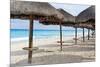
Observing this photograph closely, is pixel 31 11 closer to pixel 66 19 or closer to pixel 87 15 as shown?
pixel 66 19

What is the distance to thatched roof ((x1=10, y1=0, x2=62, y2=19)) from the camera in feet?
7.79

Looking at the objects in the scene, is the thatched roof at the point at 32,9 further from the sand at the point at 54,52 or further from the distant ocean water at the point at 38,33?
the sand at the point at 54,52

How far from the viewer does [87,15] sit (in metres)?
2.67

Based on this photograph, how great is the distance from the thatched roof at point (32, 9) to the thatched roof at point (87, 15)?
0.26 meters

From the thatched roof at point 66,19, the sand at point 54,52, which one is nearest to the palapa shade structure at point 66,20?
the thatched roof at point 66,19

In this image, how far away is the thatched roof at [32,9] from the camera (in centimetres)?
237

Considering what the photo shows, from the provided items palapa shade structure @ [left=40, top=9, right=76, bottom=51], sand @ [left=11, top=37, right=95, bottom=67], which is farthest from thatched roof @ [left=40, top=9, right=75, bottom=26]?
sand @ [left=11, top=37, right=95, bottom=67]

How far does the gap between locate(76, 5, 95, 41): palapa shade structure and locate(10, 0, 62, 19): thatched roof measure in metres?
0.27

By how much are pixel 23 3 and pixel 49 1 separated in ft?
1.01

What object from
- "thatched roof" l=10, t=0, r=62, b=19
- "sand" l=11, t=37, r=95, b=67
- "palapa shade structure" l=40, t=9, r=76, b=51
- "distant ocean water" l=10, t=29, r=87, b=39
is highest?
"thatched roof" l=10, t=0, r=62, b=19

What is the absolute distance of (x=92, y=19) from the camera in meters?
2.69

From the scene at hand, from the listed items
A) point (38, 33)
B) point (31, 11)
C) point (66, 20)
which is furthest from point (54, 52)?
point (31, 11)

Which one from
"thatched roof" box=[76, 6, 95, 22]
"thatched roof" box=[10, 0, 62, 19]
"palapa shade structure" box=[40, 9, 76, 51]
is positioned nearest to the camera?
"thatched roof" box=[10, 0, 62, 19]

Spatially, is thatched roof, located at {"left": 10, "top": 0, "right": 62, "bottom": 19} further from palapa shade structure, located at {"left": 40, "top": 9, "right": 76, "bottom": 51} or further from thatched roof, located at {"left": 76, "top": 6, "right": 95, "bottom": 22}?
thatched roof, located at {"left": 76, "top": 6, "right": 95, "bottom": 22}
